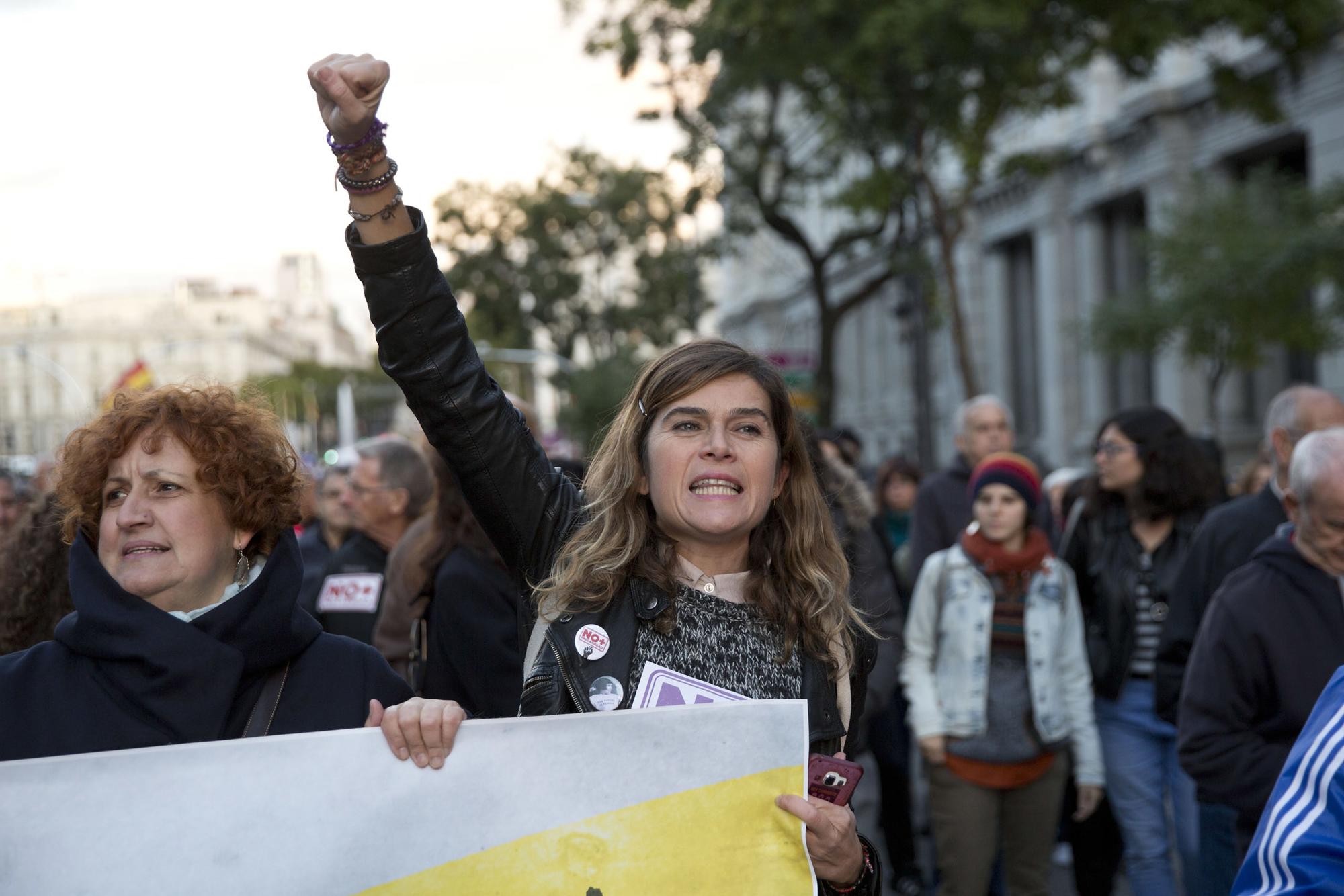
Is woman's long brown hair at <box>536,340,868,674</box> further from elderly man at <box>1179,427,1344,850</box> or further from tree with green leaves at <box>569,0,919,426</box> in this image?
tree with green leaves at <box>569,0,919,426</box>

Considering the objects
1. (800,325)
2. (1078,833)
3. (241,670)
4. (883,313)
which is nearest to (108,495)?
(241,670)

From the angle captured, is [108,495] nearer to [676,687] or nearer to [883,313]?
[676,687]

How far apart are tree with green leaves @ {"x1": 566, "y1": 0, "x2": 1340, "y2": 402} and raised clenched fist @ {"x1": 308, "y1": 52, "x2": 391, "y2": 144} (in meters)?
10.1

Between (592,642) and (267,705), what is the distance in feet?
1.84

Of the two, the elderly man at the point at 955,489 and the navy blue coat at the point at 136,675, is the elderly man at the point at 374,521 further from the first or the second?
the navy blue coat at the point at 136,675

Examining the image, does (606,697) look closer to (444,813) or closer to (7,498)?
(444,813)

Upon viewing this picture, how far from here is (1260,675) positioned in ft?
12.7

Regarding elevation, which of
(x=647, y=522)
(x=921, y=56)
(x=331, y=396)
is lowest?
(x=647, y=522)

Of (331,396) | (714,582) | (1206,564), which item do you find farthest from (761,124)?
(331,396)

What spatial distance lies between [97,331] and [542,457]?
420ft

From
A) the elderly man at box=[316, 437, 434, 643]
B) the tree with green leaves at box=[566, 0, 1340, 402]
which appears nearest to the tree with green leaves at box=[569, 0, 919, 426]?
the tree with green leaves at box=[566, 0, 1340, 402]

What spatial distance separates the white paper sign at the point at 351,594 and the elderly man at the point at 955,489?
2813mm

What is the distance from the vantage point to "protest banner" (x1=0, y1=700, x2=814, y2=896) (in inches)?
90.8

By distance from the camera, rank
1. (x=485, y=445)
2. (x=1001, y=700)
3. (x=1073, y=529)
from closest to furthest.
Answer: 1. (x=485, y=445)
2. (x=1001, y=700)
3. (x=1073, y=529)
